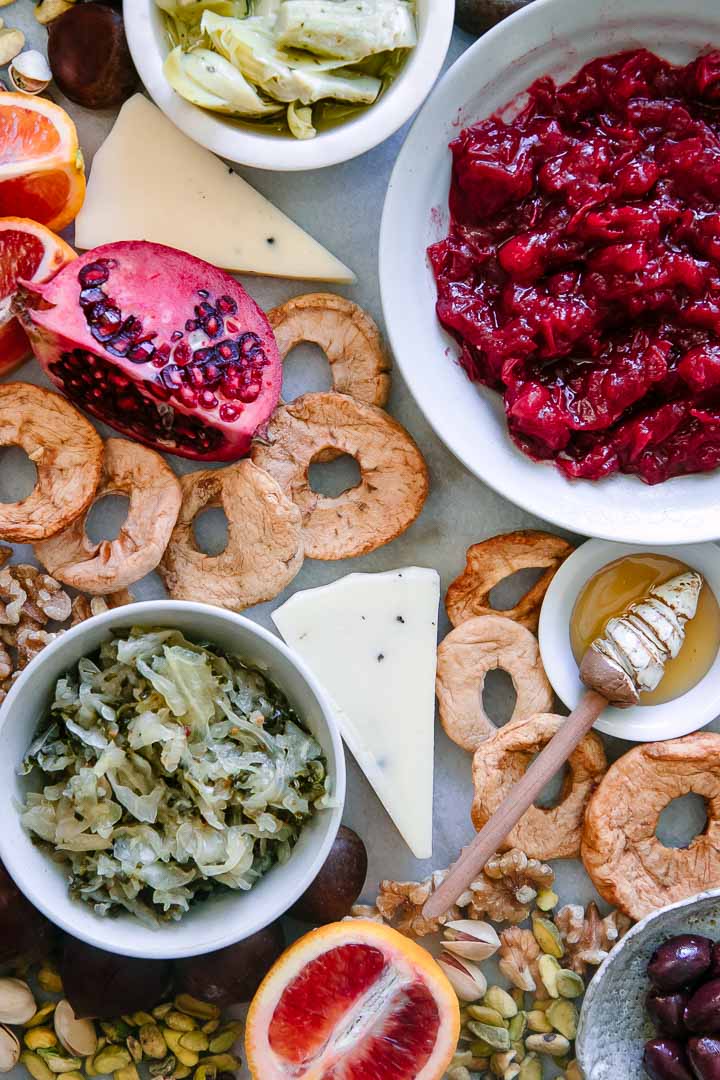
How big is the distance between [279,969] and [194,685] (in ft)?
1.71

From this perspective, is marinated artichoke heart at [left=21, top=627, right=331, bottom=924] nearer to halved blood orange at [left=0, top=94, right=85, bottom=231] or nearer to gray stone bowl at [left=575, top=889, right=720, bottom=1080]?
gray stone bowl at [left=575, top=889, right=720, bottom=1080]

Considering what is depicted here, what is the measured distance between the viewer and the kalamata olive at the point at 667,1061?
1.90 meters

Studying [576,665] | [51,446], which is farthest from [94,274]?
[576,665]

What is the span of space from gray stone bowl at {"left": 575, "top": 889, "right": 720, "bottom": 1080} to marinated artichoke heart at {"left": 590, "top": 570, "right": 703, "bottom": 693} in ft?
1.38

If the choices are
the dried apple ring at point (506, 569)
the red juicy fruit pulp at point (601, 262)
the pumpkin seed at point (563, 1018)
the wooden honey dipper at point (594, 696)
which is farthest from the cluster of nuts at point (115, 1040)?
the red juicy fruit pulp at point (601, 262)

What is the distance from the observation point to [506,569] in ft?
6.98

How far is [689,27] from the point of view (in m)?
1.90

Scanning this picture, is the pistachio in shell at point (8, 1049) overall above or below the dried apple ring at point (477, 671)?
below

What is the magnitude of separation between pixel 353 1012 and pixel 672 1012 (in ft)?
1.98

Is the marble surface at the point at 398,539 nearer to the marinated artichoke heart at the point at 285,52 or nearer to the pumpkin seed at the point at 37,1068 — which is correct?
the marinated artichoke heart at the point at 285,52

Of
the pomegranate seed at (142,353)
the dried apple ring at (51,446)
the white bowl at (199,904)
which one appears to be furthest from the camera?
the dried apple ring at (51,446)

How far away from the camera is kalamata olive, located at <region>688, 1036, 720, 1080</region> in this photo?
1831mm

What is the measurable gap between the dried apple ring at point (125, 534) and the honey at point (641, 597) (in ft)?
2.86

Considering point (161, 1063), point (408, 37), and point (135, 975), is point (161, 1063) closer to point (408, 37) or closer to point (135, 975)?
point (135, 975)
